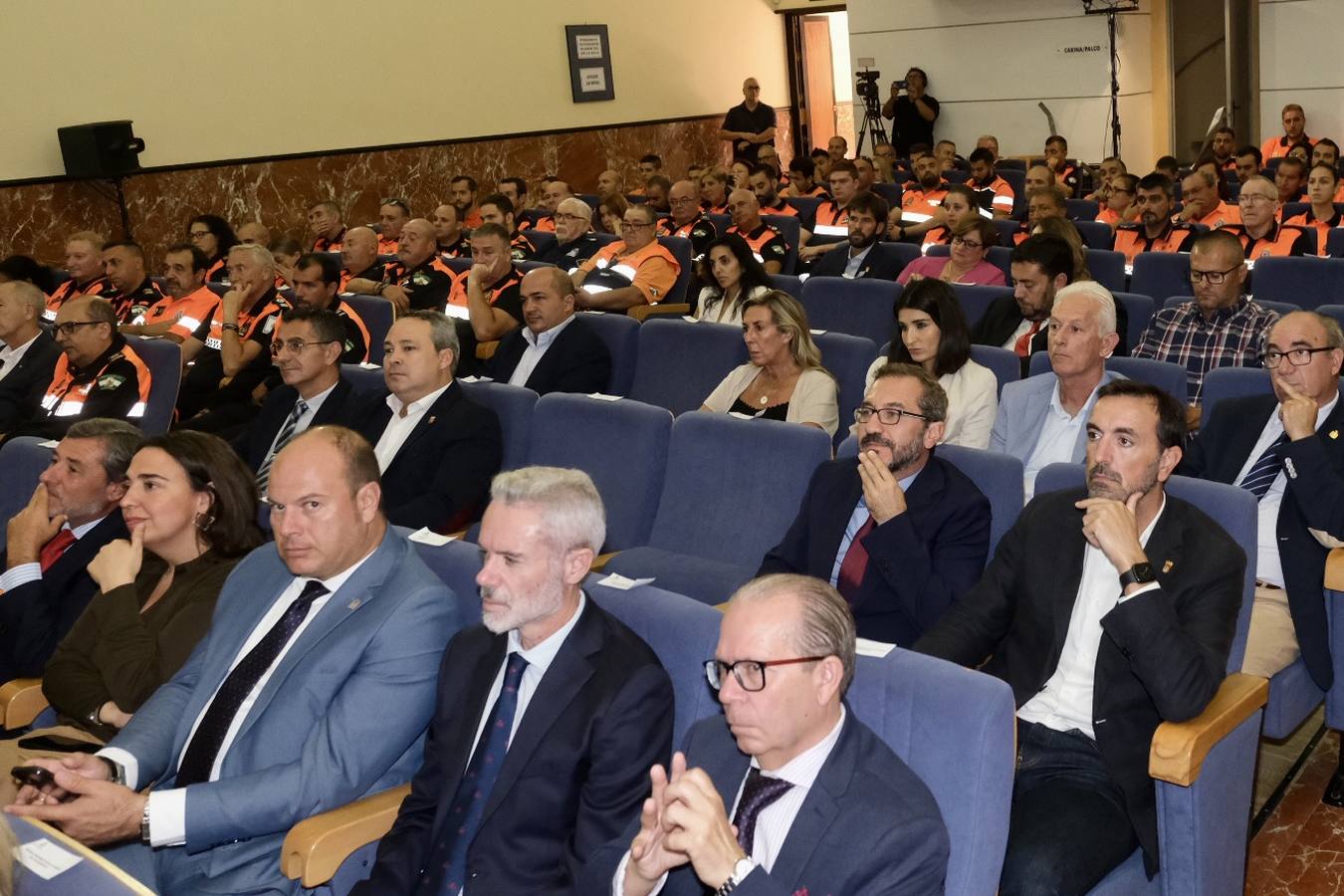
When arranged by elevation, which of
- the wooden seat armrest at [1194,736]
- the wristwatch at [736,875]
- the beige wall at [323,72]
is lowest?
the wooden seat armrest at [1194,736]

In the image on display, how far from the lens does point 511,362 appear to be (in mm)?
5695

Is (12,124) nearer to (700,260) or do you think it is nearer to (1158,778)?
(700,260)

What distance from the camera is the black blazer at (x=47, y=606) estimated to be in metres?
3.32

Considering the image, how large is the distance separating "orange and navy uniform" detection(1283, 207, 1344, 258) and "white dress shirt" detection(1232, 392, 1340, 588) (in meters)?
4.19

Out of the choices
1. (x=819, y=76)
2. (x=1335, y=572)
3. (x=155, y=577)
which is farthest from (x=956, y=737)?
(x=819, y=76)

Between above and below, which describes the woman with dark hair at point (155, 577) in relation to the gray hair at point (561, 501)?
below

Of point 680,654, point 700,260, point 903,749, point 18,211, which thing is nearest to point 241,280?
point 700,260

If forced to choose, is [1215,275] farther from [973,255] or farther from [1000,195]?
[1000,195]

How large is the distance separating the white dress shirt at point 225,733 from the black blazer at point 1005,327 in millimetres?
3072

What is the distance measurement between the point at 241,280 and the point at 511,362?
1631mm

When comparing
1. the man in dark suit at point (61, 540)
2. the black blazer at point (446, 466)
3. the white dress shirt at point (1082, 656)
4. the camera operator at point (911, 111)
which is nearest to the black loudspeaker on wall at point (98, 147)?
the black blazer at point (446, 466)

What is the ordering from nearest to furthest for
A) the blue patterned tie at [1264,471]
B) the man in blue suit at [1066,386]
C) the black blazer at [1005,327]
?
the blue patterned tie at [1264,471] → the man in blue suit at [1066,386] → the black blazer at [1005,327]

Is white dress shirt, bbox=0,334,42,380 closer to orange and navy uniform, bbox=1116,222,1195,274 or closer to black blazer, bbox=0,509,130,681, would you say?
black blazer, bbox=0,509,130,681

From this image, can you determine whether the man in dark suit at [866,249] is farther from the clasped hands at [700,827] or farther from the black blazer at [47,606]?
the clasped hands at [700,827]
